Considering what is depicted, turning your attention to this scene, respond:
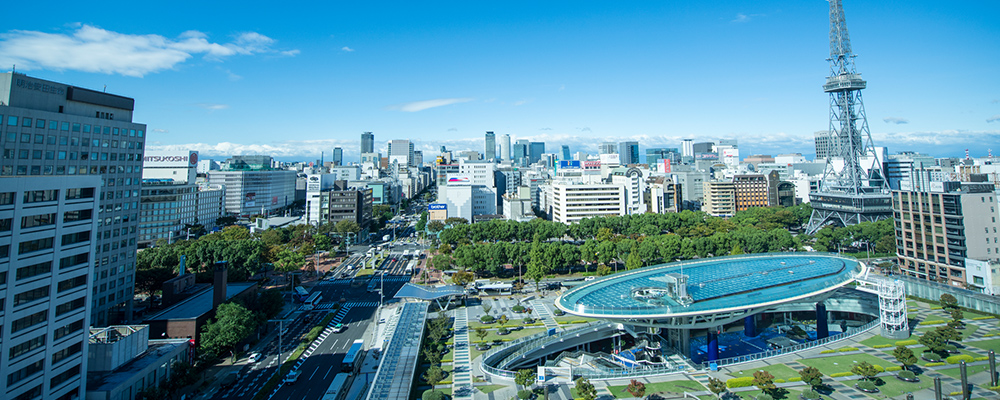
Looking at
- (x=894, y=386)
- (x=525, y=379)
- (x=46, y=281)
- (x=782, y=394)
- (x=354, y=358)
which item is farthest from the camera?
(x=354, y=358)

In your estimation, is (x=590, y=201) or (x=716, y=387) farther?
(x=590, y=201)

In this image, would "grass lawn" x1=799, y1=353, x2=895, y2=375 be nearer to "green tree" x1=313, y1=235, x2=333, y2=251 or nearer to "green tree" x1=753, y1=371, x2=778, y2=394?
"green tree" x1=753, y1=371, x2=778, y2=394

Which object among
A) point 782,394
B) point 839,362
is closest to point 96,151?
point 782,394

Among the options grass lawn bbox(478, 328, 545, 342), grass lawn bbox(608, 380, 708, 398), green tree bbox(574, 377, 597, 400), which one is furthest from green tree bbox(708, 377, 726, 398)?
grass lawn bbox(478, 328, 545, 342)

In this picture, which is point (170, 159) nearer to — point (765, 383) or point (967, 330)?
point (765, 383)

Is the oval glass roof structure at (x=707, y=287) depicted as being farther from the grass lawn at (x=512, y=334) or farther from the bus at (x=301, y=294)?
the bus at (x=301, y=294)

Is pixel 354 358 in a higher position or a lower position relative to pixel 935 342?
lower

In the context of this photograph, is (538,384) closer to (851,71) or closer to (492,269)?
(492,269)
